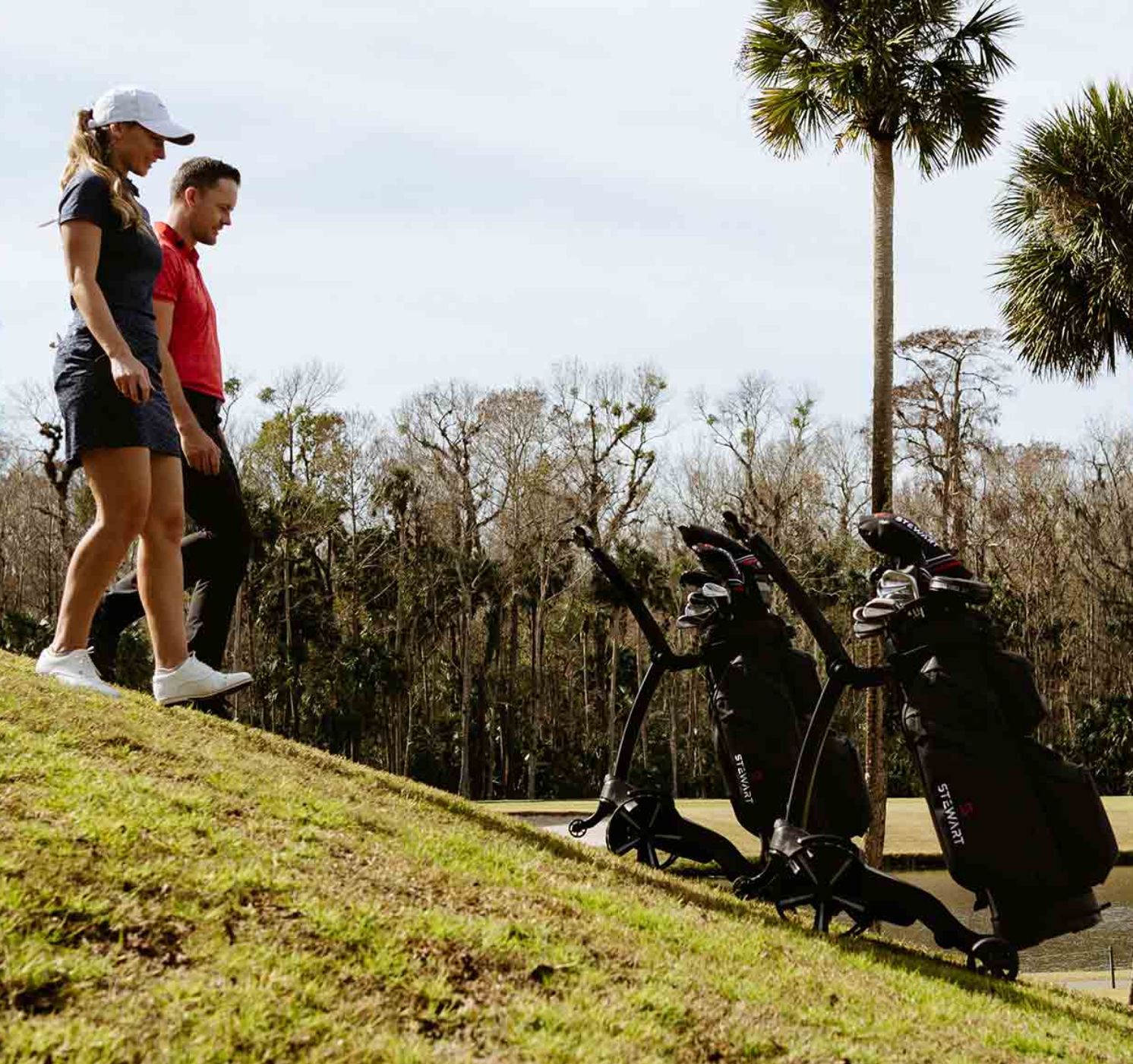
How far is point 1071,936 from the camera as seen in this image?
1962 centimetres

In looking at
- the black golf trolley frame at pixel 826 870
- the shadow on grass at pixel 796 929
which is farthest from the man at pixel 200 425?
the black golf trolley frame at pixel 826 870

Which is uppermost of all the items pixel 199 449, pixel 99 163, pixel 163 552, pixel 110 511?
pixel 99 163

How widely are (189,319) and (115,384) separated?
120 centimetres

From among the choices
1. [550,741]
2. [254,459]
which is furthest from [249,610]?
[550,741]

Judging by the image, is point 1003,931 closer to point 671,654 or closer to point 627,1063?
point 671,654

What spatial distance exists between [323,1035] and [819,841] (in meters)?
3.75

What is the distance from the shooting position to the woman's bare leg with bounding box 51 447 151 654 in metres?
5.38

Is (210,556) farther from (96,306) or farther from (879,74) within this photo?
(879,74)

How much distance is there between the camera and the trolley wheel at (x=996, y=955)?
598cm

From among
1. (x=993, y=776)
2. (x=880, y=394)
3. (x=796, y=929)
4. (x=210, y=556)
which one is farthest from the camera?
(x=880, y=394)

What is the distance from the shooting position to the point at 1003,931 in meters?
6.05

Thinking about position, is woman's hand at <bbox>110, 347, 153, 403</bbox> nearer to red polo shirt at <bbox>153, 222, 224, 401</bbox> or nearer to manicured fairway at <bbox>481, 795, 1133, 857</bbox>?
red polo shirt at <bbox>153, 222, 224, 401</bbox>

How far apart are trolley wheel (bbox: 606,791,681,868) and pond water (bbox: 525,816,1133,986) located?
5510mm

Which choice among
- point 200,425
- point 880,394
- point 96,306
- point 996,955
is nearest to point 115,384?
point 96,306
